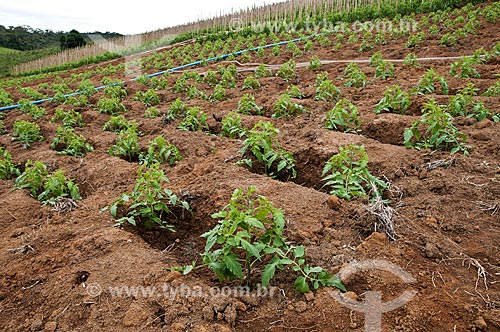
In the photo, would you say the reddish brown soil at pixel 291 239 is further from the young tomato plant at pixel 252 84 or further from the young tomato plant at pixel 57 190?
the young tomato plant at pixel 252 84

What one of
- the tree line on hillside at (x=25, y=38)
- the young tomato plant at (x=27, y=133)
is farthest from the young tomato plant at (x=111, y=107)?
the tree line on hillside at (x=25, y=38)

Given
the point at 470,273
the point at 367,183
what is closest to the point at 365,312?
the point at 470,273

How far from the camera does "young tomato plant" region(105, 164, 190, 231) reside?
9.95 feet

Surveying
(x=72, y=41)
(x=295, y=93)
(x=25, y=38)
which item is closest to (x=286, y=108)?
(x=295, y=93)

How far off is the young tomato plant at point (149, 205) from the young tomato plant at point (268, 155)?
0.94 metres

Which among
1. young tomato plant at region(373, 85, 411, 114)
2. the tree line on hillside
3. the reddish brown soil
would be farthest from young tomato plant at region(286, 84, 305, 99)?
the tree line on hillside

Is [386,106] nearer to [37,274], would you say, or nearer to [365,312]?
[365,312]

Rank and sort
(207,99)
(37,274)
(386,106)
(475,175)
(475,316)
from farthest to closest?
(207,99), (386,106), (475,175), (37,274), (475,316)

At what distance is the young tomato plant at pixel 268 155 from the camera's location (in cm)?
375

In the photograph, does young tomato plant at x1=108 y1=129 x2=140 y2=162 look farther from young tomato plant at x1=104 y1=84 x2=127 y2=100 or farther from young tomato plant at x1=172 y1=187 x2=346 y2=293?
young tomato plant at x1=104 y1=84 x2=127 y2=100

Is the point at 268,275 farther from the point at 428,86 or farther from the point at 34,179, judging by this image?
the point at 428,86

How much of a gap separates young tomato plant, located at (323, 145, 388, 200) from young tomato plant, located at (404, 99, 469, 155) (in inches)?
36.9

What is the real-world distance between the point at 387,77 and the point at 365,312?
557 cm

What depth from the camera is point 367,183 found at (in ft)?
10.7
